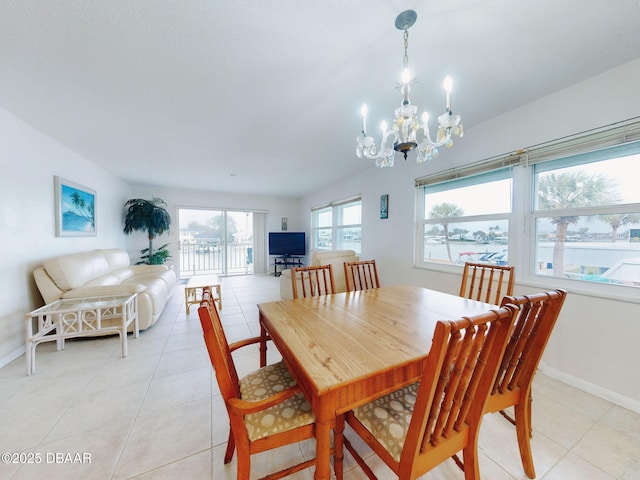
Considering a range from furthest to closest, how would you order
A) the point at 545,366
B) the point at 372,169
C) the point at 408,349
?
1. the point at 372,169
2. the point at 545,366
3. the point at 408,349

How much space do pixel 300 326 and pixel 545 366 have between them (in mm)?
2193

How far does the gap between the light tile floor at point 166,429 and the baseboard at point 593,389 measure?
6 centimetres

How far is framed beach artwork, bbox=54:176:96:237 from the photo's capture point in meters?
2.72

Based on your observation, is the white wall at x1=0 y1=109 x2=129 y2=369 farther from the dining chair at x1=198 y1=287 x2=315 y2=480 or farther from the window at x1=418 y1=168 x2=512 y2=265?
the window at x1=418 y1=168 x2=512 y2=265

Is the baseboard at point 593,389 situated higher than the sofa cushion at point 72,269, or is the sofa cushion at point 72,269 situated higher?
the sofa cushion at point 72,269

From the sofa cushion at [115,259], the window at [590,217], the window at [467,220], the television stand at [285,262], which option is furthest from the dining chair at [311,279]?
the television stand at [285,262]

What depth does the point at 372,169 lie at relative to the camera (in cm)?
382

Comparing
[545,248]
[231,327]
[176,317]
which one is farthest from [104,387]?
[545,248]

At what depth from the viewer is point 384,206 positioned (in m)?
3.55

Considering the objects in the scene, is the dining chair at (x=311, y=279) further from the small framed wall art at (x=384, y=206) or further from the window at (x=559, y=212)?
the small framed wall art at (x=384, y=206)

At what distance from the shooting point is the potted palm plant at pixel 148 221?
15.2ft

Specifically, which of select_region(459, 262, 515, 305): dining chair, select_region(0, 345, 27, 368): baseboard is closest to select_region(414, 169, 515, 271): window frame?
select_region(459, 262, 515, 305): dining chair

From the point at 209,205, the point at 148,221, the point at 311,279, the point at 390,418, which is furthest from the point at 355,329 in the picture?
the point at 209,205

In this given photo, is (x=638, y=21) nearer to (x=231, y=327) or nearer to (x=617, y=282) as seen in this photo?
(x=617, y=282)
